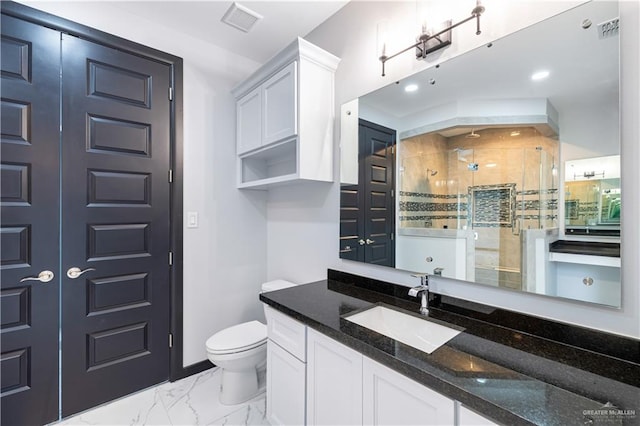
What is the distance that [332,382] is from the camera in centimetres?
116

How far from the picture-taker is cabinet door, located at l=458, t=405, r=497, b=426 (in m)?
0.73

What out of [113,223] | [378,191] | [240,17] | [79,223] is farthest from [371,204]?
[79,223]

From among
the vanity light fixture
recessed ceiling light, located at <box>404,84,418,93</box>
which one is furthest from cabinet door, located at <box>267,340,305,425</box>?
the vanity light fixture

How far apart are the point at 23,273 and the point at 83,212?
436 millimetres

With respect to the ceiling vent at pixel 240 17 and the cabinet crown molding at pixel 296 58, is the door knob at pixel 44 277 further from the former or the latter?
the ceiling vent at pixel 240 17

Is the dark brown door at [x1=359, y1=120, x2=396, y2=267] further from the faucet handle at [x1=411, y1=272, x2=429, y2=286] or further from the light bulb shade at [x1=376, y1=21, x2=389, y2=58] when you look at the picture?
the light bulb shade at [x1=376, y1=21, x2=389, y2=58]

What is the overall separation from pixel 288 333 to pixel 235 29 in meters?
2.18

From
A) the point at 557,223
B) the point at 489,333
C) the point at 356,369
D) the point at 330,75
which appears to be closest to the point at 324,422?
the point at 356,369

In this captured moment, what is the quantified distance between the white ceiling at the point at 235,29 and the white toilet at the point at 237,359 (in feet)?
7.37

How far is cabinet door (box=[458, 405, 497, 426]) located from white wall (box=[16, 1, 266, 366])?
198cm

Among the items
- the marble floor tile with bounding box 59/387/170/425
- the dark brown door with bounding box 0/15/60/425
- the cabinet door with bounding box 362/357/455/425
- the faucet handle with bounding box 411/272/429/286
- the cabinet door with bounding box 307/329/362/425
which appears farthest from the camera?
the marble floor tile with bounding box 59/387/170/425

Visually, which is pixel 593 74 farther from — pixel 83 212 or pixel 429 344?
pixel 83 212

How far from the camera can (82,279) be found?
1756mm

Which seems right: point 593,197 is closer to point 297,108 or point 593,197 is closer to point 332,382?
point 332,382
